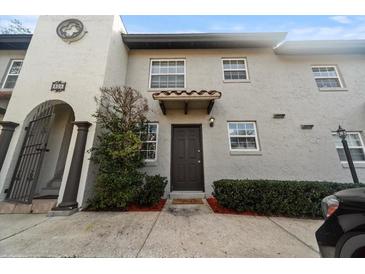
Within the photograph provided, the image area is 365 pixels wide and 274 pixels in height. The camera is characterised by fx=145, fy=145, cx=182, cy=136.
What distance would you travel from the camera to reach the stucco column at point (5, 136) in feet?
14.3

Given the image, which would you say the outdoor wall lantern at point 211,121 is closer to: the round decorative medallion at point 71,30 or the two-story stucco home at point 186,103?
the two-story stucco home at point 186,103

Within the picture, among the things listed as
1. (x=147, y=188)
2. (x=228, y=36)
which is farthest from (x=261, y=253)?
(x=228, y=36)

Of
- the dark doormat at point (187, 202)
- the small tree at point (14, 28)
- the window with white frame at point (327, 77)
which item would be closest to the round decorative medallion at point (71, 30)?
the small tree at point (14, 28)

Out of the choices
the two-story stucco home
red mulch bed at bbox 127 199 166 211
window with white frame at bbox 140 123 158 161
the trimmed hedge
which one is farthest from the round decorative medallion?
the trimmed hedge

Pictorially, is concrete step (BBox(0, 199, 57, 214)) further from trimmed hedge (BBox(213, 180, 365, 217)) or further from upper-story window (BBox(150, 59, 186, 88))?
upper-story window (BBox(150, 59, 186, 88))

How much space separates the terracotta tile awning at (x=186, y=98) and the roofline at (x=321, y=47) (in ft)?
14.5

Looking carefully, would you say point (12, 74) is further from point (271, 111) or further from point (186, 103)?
point (271, 111)

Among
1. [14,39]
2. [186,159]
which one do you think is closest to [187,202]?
[186,159]

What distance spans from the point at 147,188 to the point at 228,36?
23.5ft

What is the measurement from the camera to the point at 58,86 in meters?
4.93

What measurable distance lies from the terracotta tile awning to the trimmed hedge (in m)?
3.12

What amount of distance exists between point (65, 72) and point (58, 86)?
58 centimetres

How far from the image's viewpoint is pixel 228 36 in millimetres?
6547

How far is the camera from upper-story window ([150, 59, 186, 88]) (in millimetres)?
6754
